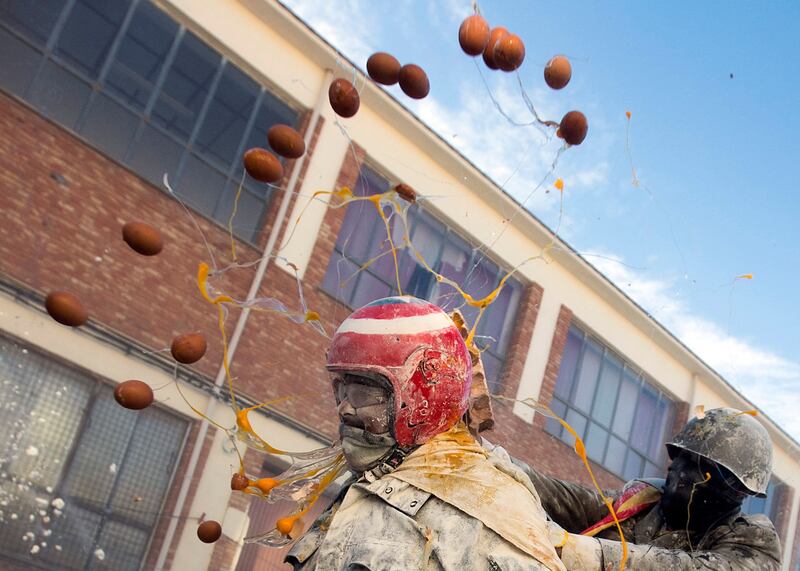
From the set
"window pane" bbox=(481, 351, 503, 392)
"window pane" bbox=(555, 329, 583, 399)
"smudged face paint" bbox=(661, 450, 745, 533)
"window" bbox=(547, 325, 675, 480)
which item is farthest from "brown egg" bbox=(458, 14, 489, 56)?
"window pane" bbox=(555, 329, 583, 399)

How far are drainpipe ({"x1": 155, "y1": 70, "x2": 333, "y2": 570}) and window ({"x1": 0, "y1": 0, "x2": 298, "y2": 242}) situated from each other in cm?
35

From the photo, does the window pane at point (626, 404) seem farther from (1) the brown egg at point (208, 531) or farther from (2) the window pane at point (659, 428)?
(1) the brown egg at point (208, 531)

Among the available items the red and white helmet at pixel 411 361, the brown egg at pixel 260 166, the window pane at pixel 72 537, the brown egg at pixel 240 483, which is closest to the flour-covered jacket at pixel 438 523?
the red and white helmet at pixel 411 361

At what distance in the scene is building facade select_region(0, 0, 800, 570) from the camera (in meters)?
9.04

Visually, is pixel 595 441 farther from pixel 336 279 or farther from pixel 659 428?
pixel 336 279

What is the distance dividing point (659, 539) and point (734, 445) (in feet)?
1.96

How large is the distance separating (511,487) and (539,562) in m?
0.29

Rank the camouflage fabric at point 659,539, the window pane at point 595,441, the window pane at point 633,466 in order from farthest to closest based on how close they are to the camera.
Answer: the window pane at point 633,466 → the window pane at point 595,441 → the camouflage fabric at point 659,539

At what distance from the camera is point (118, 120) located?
1022 cm

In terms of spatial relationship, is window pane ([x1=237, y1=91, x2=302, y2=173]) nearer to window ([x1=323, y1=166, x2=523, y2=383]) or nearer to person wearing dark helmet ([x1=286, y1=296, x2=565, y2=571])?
window ([x1=323, y1=166, x2=523, y2=383])

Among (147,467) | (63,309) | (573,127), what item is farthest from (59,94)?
(573,127)

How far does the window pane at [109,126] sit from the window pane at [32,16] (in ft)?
2.95

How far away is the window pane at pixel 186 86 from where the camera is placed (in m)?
10.7

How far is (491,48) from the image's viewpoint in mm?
4883
